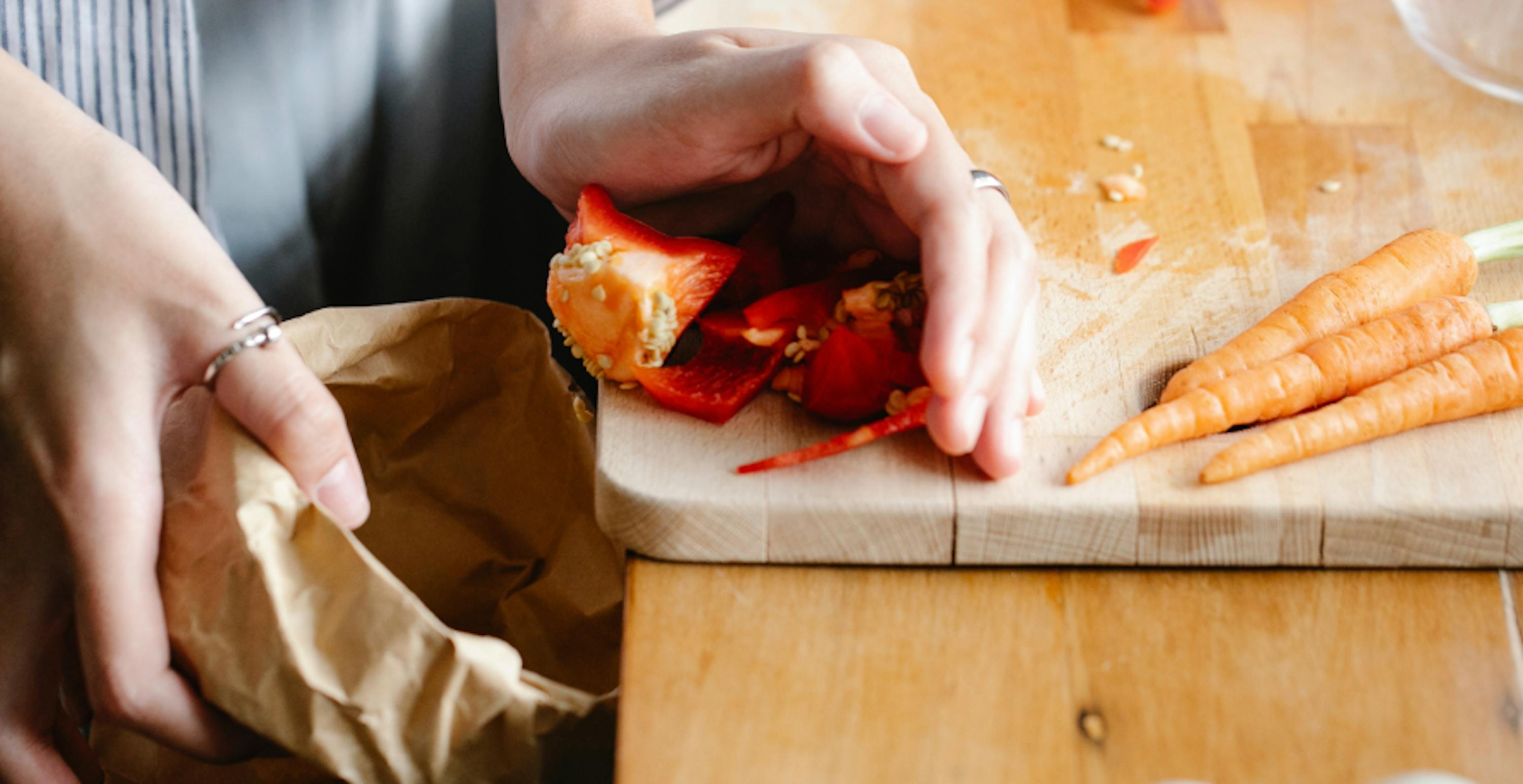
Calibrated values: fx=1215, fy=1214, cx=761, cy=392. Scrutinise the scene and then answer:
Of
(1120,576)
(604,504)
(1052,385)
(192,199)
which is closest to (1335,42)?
(1052,385)

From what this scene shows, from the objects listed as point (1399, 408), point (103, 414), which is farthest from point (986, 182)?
point (103, 414)

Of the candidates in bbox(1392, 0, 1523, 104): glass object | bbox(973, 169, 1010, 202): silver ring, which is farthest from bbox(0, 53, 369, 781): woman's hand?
bbox(1392, 0, 1523, 104): glass object

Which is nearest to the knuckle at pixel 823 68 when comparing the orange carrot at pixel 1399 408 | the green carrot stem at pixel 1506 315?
the orange carrot at pixel 1399 408

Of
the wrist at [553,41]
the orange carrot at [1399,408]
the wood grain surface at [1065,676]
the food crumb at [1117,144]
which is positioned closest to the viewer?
the wood grain surface at [1065,676]

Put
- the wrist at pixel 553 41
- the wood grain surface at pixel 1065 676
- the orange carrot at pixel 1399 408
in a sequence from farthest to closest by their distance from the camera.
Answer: the wrist at pixel 553 41
the orange carrot at pixel 1399 408
the wood grain surface at pixel 1065 676

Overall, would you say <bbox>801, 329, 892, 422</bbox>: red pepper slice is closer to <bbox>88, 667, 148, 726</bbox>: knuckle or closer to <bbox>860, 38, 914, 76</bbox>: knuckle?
<bbox>860, 38, 914, 76</bbox>: knuckle

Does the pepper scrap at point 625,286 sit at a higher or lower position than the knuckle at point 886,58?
lower

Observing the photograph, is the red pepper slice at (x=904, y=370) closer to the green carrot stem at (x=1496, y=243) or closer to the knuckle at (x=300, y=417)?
the knuckle at (x=300, y=417)
